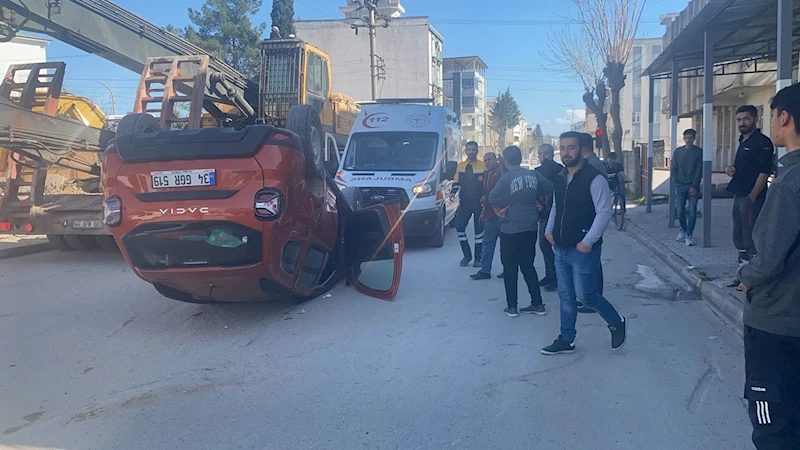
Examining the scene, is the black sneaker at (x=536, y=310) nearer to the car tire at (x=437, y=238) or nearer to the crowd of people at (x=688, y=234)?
the crowd of people at (x=688, y=234)

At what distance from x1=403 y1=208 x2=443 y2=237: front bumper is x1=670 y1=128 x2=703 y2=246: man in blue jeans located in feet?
13.5

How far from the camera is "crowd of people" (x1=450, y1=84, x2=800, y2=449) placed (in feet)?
9.72

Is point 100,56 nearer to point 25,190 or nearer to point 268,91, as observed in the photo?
point 25,190

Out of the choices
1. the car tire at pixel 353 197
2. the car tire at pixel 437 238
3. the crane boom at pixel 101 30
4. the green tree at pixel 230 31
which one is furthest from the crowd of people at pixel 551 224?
the green tree at pixel 230 31

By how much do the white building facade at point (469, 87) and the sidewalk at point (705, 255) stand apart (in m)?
60.9

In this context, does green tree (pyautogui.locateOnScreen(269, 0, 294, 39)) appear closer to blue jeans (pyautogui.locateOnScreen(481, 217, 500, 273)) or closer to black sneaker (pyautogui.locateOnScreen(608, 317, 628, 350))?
blue jeans (pyautogui.locateOnScreen(481, 217, 500, 273))

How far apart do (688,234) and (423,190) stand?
4.49 meters

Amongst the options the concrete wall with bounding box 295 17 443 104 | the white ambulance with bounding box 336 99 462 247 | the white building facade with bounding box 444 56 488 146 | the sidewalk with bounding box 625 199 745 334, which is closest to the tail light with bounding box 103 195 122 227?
the white ambulance with bounding box 336 99 462 247

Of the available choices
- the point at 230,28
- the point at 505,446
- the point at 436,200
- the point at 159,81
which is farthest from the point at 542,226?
the point at 230,28

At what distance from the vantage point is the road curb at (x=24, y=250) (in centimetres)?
1216

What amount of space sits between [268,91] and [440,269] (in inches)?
262

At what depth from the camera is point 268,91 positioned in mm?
14641

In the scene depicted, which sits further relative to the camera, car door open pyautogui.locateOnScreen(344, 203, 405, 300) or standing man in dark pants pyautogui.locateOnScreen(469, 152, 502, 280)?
standing man in dark pants pyautogui.locateOnScreen(469, 152, 502, 280)

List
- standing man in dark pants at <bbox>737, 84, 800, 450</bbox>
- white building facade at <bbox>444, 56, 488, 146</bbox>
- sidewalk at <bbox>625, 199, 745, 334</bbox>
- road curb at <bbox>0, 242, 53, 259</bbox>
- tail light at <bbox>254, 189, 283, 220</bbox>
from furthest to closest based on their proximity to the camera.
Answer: white building facade at <bbox>444, 56, 488, 146</bbox>
road curb at <bbox>0, 242, 53, 259</bbox>
sidewalk at <bbox>625, 199, 745, 334</bbox>
tail light at <bbox>254, 189, 283, 220</bbox>
standing man in dark pants at <bbox>737, 84, 800, 450</bbox>
